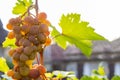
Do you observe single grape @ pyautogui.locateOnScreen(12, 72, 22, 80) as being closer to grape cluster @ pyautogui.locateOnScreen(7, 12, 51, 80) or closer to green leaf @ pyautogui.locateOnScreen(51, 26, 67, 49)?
grape cluster @ pyautogui.locateOnScreen(7, 12, 51, 80)

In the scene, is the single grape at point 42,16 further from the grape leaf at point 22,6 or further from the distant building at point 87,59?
the distant building at point 87,59

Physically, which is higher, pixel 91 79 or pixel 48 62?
pixel 48 62

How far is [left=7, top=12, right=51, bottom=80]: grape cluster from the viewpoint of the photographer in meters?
0.56

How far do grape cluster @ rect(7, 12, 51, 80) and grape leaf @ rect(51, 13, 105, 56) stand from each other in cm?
11

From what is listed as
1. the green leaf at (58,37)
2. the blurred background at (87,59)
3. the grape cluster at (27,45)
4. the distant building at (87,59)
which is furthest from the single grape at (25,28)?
the distant building at (87,59)

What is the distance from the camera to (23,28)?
1.88ft

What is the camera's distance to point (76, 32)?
2.28ft

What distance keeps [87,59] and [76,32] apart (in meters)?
10.3

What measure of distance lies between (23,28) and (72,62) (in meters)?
11.2

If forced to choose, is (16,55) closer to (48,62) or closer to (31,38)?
(31,38)

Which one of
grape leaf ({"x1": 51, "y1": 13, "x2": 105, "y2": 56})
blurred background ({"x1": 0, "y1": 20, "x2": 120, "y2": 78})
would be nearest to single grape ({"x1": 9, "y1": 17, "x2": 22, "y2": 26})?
grape leaf ({"x1": 51, "y1": 13, "x2": 105, "y2": 56})

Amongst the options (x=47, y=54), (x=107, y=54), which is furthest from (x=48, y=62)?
(x=107, y=54)

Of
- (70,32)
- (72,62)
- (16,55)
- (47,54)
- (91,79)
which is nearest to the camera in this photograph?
(16,55)

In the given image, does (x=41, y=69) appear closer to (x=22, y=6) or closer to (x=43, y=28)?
(x=43, y=28)
